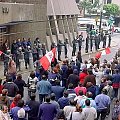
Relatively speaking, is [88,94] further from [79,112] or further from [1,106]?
[1,106]

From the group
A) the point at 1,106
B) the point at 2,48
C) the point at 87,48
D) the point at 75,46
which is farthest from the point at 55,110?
the point at 87,48

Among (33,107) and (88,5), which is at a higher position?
(33,107)

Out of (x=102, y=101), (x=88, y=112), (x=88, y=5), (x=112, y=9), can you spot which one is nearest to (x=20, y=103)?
(x=88, y=112)

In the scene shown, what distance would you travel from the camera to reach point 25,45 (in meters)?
24.1

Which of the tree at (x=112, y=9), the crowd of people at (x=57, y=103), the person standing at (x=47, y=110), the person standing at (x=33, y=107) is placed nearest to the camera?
the crowd of people at (x=57, y=103)

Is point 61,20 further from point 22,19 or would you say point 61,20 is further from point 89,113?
point 89,113

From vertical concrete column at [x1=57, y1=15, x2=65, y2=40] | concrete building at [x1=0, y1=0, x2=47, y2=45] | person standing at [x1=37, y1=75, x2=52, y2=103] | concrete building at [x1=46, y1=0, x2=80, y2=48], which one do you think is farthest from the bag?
vertical concrete column at [x1=57, y1=15, x2=65, y2=40]

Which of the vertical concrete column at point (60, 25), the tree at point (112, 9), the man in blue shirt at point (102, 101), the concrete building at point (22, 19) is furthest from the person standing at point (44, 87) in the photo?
the tree at point (112, 9)

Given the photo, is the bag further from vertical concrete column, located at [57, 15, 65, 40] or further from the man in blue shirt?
vertical concrete column, located at [57, 15, 65, 40]

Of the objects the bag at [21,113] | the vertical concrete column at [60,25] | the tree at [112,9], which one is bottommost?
the tree at [112,9]

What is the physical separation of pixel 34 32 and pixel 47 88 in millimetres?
17997

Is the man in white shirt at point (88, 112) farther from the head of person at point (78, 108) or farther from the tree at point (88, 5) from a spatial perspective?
the tree at point (88, 5)

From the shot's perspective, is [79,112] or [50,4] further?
[50,4]

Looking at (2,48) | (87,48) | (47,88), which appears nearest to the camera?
(47,88)
